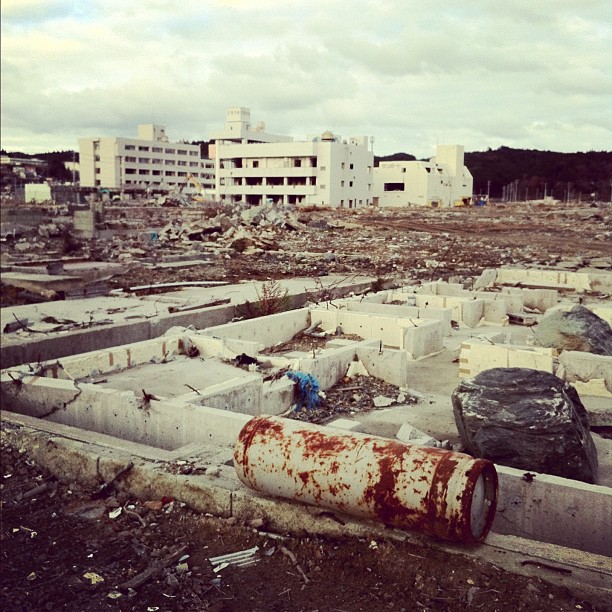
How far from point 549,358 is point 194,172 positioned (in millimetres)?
91894

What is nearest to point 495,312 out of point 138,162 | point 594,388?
point 594,388

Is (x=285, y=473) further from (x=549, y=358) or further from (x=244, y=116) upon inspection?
(x=244, y=116)

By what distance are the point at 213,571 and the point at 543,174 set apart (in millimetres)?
107713

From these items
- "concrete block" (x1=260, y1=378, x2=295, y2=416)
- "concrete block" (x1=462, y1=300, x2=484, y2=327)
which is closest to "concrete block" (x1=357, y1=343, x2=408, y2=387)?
"concrete block" (x1=260, y1=378, x2=295, y2=416)

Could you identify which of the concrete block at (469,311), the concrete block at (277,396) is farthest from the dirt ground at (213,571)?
the concrete block at (469,311)

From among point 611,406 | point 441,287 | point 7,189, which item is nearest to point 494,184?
point 7,189

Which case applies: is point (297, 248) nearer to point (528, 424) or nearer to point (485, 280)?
point (485, 280)

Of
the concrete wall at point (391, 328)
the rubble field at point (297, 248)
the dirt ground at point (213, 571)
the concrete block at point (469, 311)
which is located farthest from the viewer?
the rubble field at point (297, 248)

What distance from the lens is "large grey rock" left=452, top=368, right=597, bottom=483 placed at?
6004mm

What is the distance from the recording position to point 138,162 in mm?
87625

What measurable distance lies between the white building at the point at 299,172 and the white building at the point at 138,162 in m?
14.0

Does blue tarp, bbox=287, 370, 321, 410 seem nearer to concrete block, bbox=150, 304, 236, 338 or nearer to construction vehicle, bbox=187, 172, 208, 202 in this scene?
concrete block, bbox=150, 304, 236, 338

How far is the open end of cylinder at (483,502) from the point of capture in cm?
408

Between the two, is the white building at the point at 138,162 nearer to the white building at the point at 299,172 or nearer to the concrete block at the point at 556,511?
Answer: the white building at the point at 299,172
